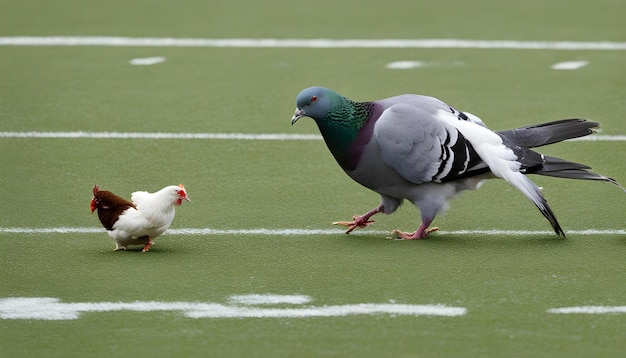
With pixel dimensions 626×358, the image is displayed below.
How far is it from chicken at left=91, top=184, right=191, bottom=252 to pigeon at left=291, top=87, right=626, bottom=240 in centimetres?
70

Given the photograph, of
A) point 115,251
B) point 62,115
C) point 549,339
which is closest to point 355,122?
point 115,251

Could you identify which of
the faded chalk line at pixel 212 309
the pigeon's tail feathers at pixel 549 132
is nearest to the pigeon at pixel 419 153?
the pigeon's tail feathers at pixel 549 132

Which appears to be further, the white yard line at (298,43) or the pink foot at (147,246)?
the white yard line at (298,43)

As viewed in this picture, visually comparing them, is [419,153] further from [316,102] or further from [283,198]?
[283,198]

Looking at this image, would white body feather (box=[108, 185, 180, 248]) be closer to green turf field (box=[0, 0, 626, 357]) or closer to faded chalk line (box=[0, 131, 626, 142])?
green turf field (box=[0, 0, 626, 357])

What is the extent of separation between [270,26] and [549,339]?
593cm

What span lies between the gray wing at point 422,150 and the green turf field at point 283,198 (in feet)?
1.06

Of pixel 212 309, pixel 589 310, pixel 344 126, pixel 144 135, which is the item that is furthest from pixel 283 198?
pixel 589 310

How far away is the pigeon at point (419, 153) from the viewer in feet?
17.8

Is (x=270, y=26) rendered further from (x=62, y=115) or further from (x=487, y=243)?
(x=487, y=243)

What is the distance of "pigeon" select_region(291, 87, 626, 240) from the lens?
17.8 feet

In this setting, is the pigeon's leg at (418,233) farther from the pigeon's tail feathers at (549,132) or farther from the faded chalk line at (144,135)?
the faded chalk line at (144,135)

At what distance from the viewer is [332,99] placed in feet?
17.9

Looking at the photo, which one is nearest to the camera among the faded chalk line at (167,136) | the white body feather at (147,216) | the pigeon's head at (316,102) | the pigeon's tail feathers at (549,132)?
the white body feather at (147,216)
